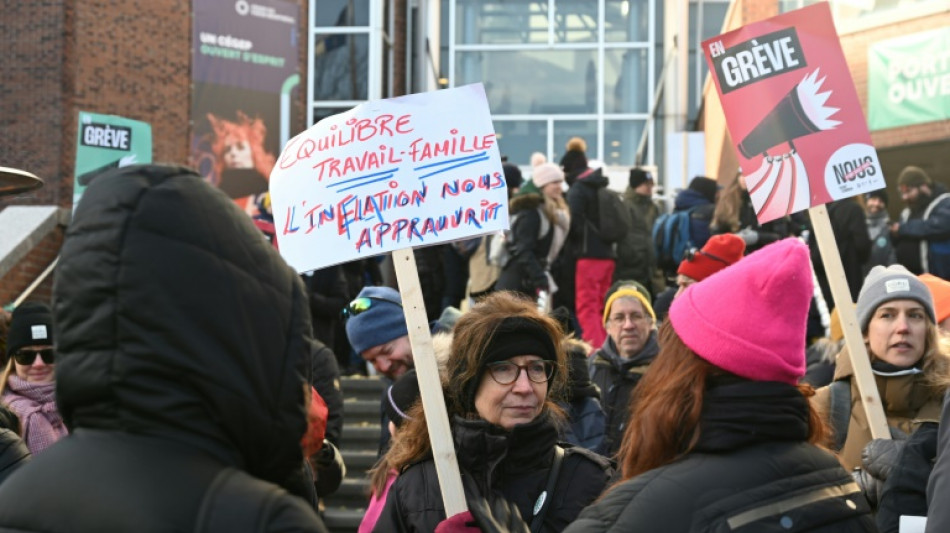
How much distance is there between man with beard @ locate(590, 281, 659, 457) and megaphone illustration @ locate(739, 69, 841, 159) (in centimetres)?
166

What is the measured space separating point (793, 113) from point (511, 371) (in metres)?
2.16

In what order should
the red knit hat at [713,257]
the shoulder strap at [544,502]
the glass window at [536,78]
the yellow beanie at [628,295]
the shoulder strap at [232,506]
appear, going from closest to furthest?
1. the shoulder strap at [232,506]
2. the shoulder strap at [544,502]
3. the yellow beanie at [628,295]
4. the red knit hat at [713,257]
5. the glass window at [536,78]

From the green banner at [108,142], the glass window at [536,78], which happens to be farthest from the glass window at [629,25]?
the green banner at [108,142]

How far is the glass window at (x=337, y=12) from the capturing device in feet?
83.1

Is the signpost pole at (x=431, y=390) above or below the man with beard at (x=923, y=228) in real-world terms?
below

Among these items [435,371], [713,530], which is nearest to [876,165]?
[435,371]

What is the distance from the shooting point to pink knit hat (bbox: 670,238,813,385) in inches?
117

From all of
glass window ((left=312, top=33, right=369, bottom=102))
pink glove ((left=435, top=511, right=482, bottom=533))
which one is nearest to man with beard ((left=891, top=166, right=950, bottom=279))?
pink glove ((left=435, top=511, right=482, bottom=533))

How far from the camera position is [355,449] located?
11.2 m

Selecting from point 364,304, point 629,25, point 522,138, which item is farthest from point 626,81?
point 364,304

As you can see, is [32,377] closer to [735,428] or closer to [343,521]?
[343,521]

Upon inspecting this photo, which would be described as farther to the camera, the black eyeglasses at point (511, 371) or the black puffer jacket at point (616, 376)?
the black puffer jacket at point (616, 376)

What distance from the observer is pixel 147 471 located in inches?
82.0

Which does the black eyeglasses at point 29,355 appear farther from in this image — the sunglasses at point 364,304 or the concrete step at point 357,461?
the concrete step at point 357,461
